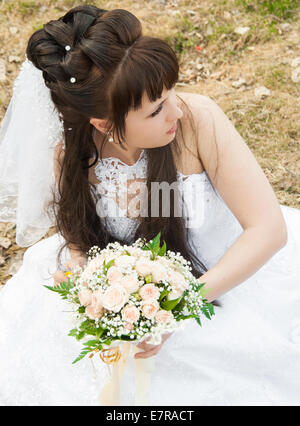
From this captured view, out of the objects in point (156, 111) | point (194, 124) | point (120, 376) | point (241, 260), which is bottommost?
point (120, 376)

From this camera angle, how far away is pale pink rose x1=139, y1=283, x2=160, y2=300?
160 centimetres

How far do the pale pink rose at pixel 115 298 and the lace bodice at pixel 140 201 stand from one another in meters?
0.88

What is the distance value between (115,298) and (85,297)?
5.7 inches

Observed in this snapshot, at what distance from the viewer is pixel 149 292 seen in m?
1.61

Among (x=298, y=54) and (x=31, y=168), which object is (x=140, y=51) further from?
(x=298, y=54)

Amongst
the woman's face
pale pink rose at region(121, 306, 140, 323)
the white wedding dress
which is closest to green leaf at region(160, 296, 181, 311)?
pale pink rose at region(121, 306, 140, 323)

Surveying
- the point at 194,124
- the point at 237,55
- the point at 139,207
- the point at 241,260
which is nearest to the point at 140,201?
the point at 139,207

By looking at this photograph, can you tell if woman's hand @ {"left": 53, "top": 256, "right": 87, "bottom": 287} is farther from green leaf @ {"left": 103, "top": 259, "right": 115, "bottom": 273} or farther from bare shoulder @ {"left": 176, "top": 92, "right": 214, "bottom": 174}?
bare shoulder @ {"left": 176, "top": 92, "right": 214, "bottom": 174}

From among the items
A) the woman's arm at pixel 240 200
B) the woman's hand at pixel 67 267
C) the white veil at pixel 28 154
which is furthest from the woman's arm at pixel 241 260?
the white veil at pixel 28 154

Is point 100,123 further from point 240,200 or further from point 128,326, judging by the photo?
point 128,326

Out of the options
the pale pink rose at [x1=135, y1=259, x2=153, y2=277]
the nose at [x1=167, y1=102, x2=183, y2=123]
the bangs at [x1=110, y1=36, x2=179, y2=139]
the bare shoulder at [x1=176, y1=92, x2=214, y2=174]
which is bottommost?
the pale pink rose at [x1=135, y1=259, x2=153, y2=277]

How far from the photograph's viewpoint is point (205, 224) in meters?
2.51

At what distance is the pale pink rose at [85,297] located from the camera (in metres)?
1.67

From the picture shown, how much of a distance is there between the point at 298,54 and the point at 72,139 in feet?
10.2
